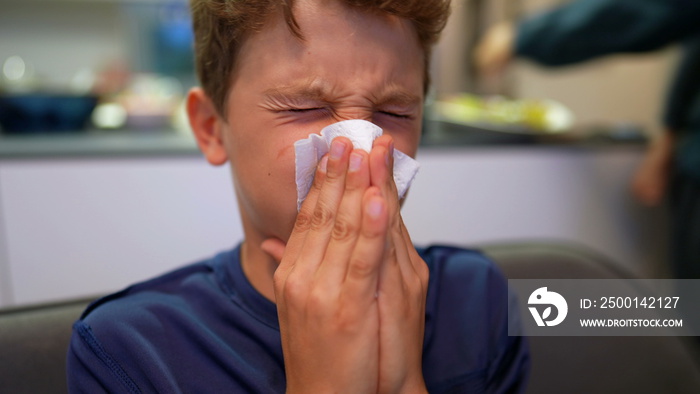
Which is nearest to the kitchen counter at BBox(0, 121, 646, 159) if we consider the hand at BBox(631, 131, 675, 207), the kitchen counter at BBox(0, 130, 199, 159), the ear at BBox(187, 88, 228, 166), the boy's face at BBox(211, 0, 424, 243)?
the kitchen counter at BBox(0, 130, 199, 159)

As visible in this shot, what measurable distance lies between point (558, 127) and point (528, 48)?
28cm

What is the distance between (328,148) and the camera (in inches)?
23.1

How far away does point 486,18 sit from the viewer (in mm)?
Result: 3031

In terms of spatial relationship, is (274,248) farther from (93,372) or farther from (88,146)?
(88,146)

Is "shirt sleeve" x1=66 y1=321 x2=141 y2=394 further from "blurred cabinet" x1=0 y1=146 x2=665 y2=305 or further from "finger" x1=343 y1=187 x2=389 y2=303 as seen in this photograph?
"blurred cabinet" x1=0 y1=146 x2=665 y2=305

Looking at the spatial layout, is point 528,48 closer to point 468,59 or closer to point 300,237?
point 300,237

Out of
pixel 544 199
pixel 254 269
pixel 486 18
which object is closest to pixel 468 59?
pixel 486 18

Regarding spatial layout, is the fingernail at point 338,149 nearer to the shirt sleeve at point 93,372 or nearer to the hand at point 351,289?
the hand at point 351,289

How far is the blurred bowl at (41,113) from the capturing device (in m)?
1.48

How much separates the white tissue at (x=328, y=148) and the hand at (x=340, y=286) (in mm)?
26

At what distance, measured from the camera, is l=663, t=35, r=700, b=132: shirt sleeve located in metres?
1.41

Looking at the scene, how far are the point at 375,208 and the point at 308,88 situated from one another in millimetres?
177

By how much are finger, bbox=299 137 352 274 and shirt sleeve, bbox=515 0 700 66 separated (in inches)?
41.4

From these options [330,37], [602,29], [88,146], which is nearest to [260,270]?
[330,37]
